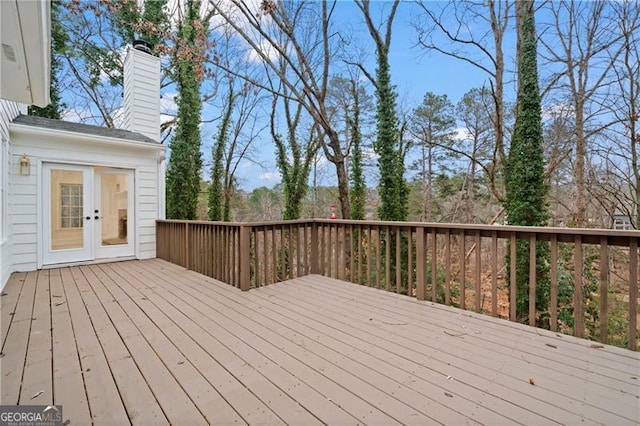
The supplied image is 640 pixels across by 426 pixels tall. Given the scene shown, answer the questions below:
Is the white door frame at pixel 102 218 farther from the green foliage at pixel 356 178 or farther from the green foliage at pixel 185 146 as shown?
the green foliage at pixel 356 178

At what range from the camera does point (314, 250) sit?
4645mm

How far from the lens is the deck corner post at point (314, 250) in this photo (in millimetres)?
4594

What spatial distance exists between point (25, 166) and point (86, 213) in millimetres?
1064

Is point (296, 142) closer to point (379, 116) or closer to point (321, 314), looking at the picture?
point (379, 116)

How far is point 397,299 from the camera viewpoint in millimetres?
3379

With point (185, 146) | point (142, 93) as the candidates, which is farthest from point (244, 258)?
point (185, 146)

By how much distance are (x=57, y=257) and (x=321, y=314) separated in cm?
487

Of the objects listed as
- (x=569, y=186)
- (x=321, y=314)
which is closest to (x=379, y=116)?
(x=569, y=186)

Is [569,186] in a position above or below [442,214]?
above

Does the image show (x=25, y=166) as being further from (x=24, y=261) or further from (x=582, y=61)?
(x=582, y=61)

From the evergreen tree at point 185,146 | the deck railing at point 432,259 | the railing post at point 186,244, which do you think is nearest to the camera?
the deck railing at point 432,259

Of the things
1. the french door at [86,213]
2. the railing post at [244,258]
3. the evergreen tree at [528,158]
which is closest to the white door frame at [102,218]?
the french door at [86,213]

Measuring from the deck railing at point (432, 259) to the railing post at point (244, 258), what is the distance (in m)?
0.01

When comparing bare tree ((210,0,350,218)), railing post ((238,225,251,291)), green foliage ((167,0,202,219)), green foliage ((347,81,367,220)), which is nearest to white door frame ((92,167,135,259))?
green foliage ((167,0,202,219))
